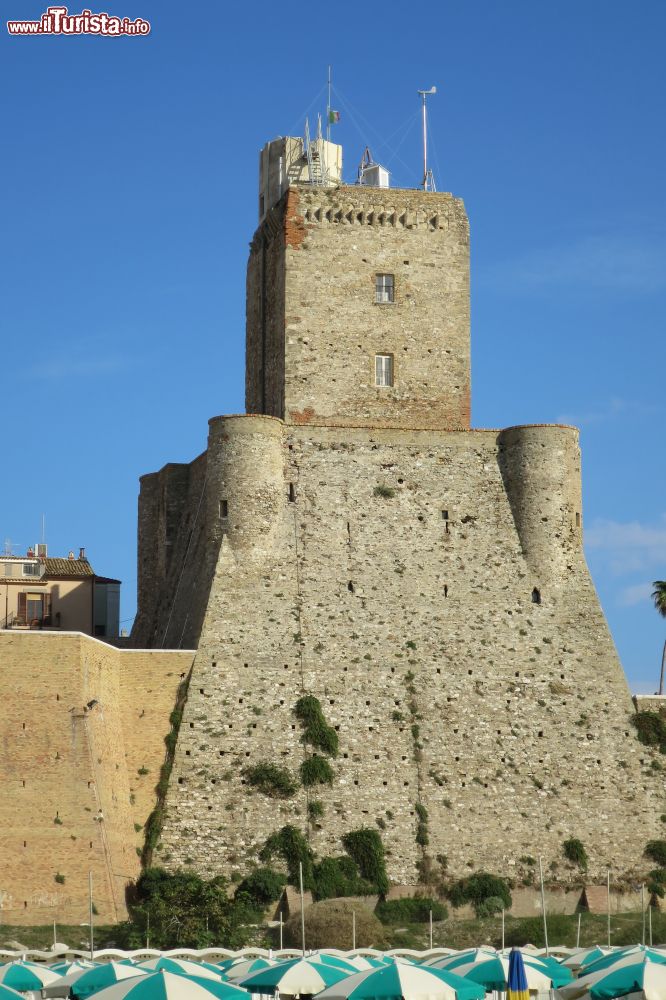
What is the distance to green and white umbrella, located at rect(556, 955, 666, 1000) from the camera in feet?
140

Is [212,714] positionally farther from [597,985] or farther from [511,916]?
[597,985]

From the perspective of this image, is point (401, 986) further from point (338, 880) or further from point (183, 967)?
point (338, 880)

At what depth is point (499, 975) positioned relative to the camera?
151 ft

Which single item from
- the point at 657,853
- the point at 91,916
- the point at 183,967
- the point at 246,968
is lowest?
the point at 246,968

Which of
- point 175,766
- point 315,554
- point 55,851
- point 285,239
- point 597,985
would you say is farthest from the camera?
point 285,239

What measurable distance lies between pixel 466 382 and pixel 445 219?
6.01 metres

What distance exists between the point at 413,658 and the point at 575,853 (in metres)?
8.05

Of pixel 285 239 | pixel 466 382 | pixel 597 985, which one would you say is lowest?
pixel 597 985

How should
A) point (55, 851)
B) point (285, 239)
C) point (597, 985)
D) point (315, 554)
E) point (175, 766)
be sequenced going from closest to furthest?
point (597, 985) → point (55, 851) → point (175, 766) → point (315, 554) → point (285, 239)

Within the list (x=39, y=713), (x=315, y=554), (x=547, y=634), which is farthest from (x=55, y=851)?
(x=547, y=634)

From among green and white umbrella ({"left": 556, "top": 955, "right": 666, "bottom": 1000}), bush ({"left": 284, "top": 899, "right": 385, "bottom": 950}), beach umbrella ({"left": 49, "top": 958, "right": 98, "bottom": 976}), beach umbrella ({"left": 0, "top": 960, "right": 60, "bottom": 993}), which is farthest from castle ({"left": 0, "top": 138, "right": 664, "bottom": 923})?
green and white umbrella ({"left": 556, "top": 955, "right": 666, "bottom": 1000})

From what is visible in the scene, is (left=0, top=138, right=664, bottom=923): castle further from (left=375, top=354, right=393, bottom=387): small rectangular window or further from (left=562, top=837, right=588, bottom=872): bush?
(left=562, top=837, right=588, bottom=872): bush

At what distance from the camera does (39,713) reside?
58.6 m

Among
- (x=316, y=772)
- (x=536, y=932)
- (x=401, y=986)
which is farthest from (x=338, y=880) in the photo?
(x=401, y=986)
